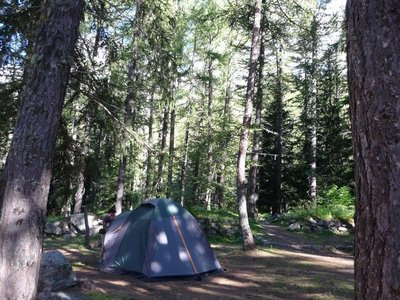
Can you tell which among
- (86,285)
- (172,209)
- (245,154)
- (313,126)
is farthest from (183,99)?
(86,285)

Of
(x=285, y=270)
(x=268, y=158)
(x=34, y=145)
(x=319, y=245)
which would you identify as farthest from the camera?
(x=268, y=158)

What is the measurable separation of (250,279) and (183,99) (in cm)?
1725

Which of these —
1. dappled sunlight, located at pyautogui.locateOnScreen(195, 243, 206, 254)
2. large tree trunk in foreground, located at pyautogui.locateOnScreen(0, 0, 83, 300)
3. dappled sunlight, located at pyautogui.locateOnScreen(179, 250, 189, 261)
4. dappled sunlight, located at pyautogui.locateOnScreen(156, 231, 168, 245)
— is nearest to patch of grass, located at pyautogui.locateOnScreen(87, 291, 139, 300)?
dappled sunlight, located at pyautogui.locateOnScreen(156, 231, 168, 245)

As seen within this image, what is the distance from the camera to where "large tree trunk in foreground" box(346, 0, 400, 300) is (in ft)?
6.27

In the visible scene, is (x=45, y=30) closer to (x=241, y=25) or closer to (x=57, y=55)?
(x=57, y=55)

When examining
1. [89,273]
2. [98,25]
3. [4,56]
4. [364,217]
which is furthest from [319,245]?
[364,217]

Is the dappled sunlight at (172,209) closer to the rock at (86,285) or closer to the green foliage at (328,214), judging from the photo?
the rock at (86,285)

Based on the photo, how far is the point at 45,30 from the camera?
4699mm

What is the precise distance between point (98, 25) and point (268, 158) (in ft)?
75.0

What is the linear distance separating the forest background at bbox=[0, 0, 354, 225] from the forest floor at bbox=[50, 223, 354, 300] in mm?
1880

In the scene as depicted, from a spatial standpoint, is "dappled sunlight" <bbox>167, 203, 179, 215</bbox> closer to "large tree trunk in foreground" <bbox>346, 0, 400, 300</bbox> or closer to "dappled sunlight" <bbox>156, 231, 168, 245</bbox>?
"dappled sunlight" <bbox>156, 231, 168, 245</bbox>

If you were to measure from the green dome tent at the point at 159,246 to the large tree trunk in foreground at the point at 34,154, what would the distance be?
4.90 meters

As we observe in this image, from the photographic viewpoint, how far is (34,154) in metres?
4.42

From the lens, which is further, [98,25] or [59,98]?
[98,25]
